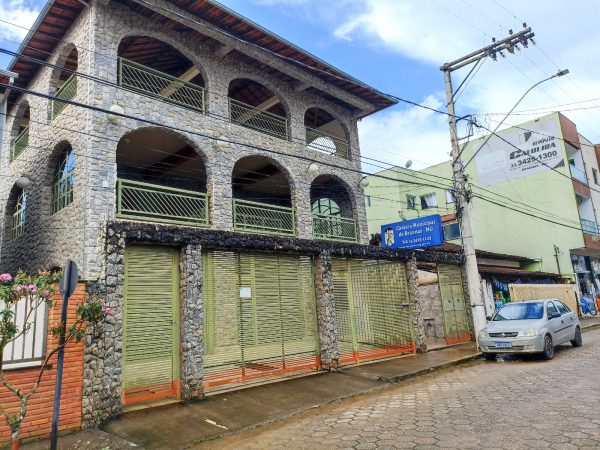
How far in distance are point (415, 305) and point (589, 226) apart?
71.8ft

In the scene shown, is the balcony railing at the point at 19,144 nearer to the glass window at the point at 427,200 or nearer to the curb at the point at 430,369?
the curb at the point at 430,369

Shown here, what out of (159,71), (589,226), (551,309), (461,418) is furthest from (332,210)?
(589,226)

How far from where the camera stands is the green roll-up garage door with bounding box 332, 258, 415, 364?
1105 cm

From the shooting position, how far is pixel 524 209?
28.5 metres

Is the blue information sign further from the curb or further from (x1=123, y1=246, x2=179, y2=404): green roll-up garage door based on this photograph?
(x1=123, y1=246, x2=179, y2=404): green roll-up garage door

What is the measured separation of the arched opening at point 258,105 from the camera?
15.0 meters

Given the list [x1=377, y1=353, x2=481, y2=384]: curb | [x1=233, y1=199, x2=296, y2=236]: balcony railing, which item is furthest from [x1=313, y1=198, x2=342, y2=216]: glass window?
[x1=377, y1=353, x2=481, y2=384]: curb

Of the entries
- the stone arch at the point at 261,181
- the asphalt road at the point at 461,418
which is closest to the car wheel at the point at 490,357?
the asphalt road at the point at 461,418

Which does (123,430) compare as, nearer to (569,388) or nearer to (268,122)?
(569,388)

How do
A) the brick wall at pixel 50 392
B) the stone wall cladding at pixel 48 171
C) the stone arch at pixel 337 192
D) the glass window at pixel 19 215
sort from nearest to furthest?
the brick wall at pixel 50 392, the stone wall cladding at pixel 48 171, the glass window at pixel 19 215, the stone arch at pixel 337 192

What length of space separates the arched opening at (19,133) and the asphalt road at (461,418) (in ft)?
42.4

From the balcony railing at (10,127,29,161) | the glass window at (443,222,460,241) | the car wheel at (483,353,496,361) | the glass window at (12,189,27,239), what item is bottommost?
the car wheel at (483,353,496,361)

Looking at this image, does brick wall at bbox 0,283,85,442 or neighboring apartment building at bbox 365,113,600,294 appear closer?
brick wall at bbox 0,283,85,442

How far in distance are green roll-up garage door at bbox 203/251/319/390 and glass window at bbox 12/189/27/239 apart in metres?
8.03
